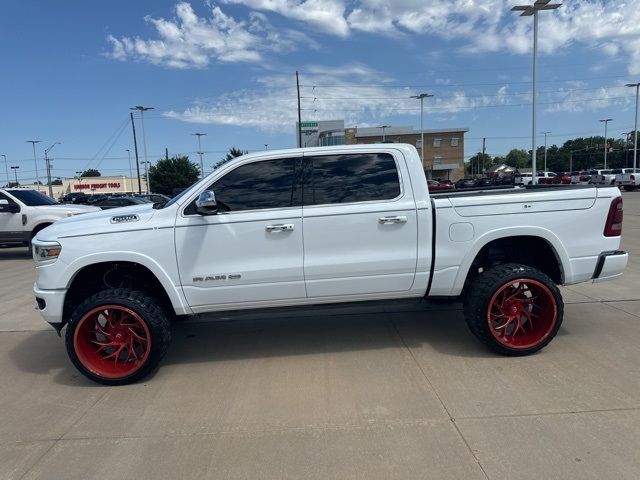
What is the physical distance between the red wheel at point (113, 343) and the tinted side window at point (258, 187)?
133cm

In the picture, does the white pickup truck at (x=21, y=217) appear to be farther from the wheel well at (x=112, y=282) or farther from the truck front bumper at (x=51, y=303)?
the truck front bumper at (x=51, y=303)

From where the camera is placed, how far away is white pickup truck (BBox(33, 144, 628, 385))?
4.25 meters

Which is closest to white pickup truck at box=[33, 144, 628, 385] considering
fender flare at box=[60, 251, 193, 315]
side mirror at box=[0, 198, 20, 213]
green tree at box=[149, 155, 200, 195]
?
fender flare at box=[60, 251, 193, 315]

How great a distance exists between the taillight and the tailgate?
21 cm

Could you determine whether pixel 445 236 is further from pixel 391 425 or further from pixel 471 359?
pixel 391 425

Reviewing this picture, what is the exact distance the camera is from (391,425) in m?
3.41

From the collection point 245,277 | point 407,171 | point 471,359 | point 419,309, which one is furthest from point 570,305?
point 245,277

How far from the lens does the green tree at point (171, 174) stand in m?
61.9

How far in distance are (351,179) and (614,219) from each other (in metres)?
2.52

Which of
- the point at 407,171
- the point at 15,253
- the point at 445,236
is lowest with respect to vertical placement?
the point at 15,253

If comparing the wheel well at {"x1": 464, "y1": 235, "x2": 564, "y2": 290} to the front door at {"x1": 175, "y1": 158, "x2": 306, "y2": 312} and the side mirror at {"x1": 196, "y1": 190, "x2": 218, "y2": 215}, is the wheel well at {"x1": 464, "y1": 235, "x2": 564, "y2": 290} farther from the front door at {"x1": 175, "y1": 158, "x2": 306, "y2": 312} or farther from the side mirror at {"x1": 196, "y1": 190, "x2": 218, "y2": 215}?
the side mirror at {"x1": 196, "y1": 190, "x2": 218, "y2": 215}

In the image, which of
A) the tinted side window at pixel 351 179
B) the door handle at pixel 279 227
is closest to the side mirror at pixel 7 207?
the door handle at pixel 279 227

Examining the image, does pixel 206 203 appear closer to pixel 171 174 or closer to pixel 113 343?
pixel 113 343

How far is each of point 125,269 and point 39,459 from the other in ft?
6.05
